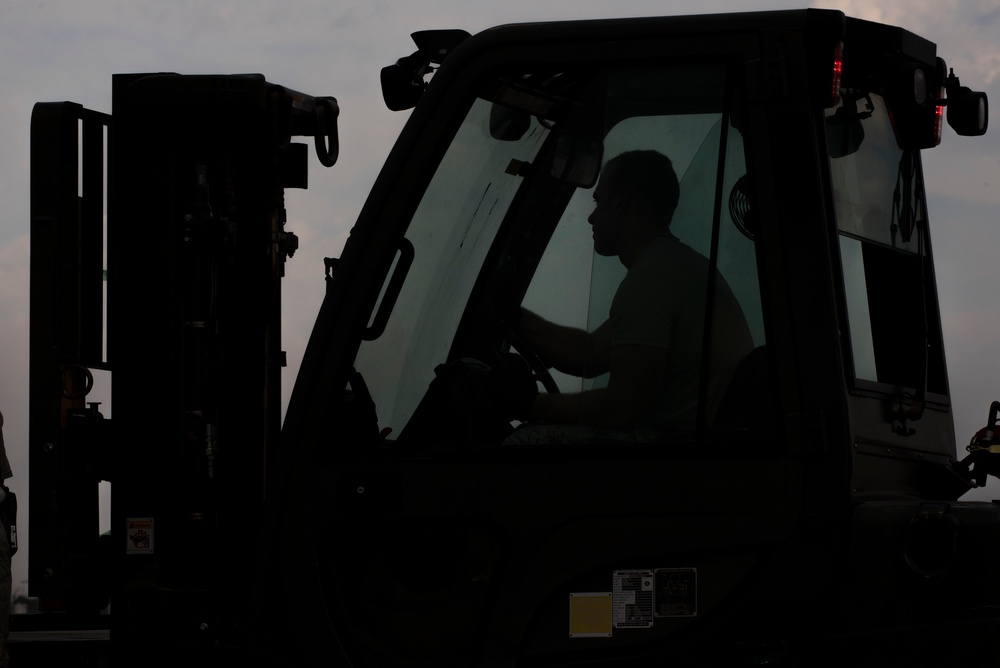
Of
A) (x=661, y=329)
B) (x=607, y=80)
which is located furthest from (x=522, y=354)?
(x=607, y=80)

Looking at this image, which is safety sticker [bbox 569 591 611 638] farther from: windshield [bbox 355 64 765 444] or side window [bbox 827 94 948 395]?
side window [bbox 827 94 948 395]

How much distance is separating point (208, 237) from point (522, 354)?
1.08 meters

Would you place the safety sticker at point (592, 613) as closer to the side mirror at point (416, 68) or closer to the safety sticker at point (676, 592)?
the safety sticker at point (676, 592)

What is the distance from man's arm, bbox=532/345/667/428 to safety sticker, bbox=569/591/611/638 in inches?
16.9

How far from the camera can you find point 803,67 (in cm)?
317

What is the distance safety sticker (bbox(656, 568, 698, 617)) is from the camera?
312 centimetres

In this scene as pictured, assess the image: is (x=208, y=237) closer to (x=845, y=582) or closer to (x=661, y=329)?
(x=661, y=329)

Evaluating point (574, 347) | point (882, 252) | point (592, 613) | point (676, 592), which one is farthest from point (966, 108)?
point (592, 613)

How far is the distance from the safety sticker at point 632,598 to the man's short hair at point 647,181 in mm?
889

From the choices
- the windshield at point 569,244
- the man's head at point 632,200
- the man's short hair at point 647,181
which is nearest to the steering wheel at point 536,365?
the windshield at point 569,244

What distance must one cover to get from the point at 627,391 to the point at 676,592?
20.2 inches

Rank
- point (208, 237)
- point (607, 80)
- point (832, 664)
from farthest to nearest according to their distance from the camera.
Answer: point (208, 237) < point (607, 80) < point (832, 664)

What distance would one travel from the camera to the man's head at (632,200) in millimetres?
3197

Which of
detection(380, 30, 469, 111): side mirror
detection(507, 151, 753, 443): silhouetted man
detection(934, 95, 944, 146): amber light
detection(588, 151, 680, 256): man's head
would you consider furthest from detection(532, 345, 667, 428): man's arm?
detection(934, 95, 944, 146): amber light
